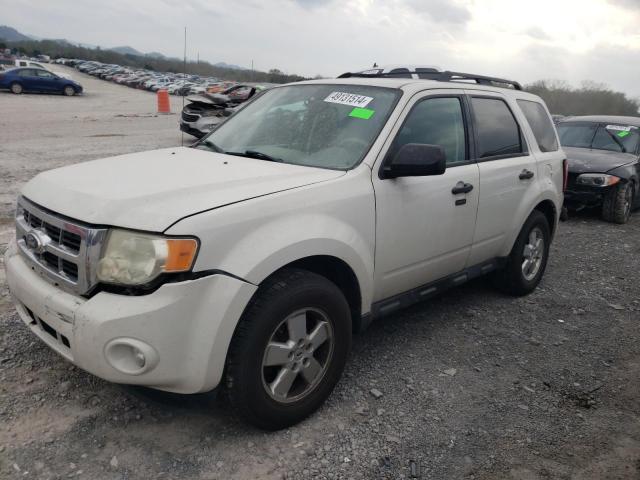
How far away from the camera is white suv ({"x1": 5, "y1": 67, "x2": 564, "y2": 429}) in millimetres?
2246

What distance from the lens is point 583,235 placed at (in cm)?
754

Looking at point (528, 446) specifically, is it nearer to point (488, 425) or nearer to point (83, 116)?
point (488, 425)

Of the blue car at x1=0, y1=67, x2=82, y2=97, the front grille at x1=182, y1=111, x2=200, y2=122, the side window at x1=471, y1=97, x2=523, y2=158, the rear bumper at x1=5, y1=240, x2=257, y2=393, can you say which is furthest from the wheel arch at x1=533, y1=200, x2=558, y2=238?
the blue car at x1=0, y1=67, x2=82, y2=97

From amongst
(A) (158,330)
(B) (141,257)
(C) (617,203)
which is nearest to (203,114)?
(C) (617,203)

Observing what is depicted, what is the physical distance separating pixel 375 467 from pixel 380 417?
418 millimetres

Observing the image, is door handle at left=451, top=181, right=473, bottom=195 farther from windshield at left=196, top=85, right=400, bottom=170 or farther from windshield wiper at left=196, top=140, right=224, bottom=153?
windshield wiper at left=196, top=140, right=224, bottom=153

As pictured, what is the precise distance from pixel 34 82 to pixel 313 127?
1284 inches

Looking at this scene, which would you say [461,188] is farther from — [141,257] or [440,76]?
[141,257]

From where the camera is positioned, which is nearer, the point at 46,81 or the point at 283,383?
the point at 283,383

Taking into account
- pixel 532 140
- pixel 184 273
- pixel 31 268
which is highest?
pixel 532 140

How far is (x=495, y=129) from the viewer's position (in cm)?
420

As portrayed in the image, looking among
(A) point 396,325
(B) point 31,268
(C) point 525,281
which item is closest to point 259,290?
(B) point 31,268

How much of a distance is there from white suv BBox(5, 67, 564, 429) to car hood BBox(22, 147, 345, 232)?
0.4 inches

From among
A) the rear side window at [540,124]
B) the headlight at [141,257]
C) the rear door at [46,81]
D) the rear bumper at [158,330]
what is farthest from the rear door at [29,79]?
the headlight at [141,257]
